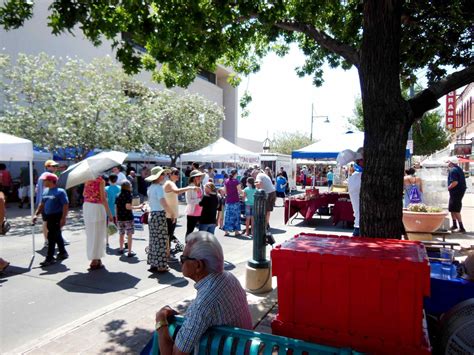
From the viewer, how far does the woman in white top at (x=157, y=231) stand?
6543 mm

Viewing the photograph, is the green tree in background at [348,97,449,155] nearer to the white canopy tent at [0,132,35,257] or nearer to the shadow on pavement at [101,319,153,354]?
the white canopy tent at [0,132,35,257]

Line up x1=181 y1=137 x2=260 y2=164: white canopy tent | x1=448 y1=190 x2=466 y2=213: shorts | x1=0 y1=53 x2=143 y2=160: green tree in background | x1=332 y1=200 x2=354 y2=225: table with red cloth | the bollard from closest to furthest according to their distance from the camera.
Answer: the bollard → x1=448 y1=190 x2=466 y2=213: shorts → x1=332 y1=200 x2=354 y2=225: table with red cloth → x1=0 y1=53 x2=143 y2=160: green tree in background → x1=181 y1=137 x2=260 y2=164: white canopy tent

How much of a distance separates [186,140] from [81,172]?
17.4 metres

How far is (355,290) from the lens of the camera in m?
2.55

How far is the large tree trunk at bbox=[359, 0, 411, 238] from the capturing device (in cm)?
392

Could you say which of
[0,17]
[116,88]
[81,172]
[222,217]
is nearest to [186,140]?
[116,88]

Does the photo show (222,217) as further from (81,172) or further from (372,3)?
(372,3)

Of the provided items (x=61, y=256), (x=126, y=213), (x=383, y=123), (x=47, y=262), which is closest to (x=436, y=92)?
(x=383, y=123)

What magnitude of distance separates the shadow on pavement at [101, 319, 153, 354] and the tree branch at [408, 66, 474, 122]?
12.4ft

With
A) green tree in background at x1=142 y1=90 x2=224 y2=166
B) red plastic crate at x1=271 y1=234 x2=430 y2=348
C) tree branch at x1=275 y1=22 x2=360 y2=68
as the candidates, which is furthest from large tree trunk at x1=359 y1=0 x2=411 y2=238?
green tree in background at x1=142 y1=90 x2=224 y2=166

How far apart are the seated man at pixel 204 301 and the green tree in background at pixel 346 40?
2196 millimetres

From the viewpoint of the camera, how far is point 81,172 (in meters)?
6.79

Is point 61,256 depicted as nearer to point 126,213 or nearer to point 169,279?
point 126,213

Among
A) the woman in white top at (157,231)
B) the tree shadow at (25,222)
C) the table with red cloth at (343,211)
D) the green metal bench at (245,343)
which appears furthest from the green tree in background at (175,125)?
the green metal bench at (245,343)
